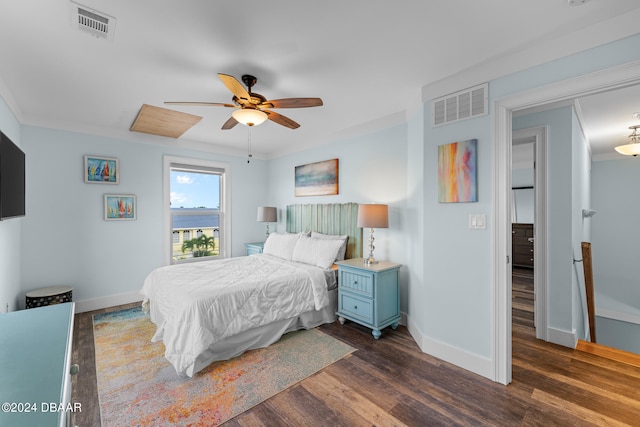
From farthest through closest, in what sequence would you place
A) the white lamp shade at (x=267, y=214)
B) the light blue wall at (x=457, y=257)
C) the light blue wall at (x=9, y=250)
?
the white lamp shade at (x=267, y=214) < the light blue wall at (x=9, y=250) < the light blue wall at (x=457, y=257)

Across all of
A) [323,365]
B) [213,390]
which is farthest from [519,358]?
[213,390]

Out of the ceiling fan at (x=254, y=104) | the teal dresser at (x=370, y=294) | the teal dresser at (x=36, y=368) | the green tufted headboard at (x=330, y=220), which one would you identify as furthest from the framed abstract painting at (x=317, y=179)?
the teal dresser at (x=36, y=368)

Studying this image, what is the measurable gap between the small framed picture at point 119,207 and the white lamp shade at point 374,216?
337cm

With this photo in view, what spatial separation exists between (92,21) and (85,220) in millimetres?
2969

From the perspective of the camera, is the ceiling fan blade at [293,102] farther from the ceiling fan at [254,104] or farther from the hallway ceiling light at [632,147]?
the hallway ceiling light at [632,147]

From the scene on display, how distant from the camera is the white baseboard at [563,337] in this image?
272 centimetres

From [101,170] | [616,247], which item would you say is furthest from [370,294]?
[616,247]

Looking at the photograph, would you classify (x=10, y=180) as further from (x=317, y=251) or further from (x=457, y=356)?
(x=457, y=356)

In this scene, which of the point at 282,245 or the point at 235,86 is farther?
the point at 282,245

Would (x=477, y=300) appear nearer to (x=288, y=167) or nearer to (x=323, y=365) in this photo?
(x=323, y=365)

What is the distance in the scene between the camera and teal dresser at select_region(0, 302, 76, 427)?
34.6 inches

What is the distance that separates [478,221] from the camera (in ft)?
7.63

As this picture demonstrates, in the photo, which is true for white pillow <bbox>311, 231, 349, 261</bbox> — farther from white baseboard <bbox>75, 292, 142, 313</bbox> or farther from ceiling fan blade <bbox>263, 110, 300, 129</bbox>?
white baseboard <bbox>75, 292, 142, 313</bbox>

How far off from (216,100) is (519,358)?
3907mm
